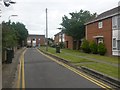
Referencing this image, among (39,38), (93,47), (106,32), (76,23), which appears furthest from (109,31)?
(39,38)

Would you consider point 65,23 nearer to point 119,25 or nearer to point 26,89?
point 119,25

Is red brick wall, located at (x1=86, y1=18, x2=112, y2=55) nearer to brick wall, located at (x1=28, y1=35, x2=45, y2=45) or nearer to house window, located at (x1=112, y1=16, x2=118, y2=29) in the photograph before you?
house window, located at (x1=112, y1=16, x2=118, y2=29)

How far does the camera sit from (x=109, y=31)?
4866cm

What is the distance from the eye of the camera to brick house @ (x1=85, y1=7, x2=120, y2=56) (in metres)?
45.6

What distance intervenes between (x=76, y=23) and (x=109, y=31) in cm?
2410

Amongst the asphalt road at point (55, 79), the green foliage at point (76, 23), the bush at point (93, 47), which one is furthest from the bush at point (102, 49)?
the asphalt road at point (55, 79)

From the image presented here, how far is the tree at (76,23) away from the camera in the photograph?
72.0 m

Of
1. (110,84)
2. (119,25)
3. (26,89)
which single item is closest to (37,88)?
(26,89)

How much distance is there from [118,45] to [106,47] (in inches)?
166

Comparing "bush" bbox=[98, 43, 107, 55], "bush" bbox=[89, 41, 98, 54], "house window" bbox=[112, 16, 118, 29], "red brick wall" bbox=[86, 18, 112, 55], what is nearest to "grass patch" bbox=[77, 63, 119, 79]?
"house window" bbox=[112, 16, 118, 29]

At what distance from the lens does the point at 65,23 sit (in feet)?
252

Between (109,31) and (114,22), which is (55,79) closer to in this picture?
(114,22)

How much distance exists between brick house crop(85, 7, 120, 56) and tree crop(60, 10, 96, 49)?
14681 mm

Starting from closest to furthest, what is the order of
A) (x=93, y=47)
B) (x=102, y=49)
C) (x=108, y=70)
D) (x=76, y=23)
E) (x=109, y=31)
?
(x=108, y=70) < (x=109, y=31) < (x=102, y=49) < (x=93, y=47) < (x=76, y=23)
